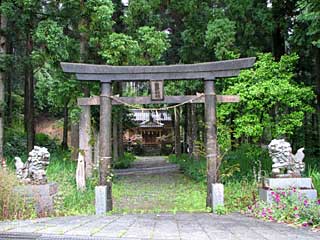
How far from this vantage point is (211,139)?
791 centimetres

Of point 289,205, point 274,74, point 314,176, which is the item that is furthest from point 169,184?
point 289,205

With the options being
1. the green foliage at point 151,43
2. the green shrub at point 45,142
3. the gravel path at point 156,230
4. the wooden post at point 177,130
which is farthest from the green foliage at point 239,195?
the green shrub at point 45,142

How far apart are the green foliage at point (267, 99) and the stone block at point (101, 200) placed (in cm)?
423

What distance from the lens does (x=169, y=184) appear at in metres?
14.1

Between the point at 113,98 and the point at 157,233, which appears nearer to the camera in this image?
the point at 157,233

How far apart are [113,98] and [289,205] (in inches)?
163

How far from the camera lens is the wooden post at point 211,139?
25.8 ft

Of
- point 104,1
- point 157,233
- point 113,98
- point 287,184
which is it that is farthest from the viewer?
point 104,1

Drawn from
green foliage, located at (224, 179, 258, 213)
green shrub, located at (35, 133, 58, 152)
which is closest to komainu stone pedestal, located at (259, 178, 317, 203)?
green foliage, located at (224, 179, 258, 213)

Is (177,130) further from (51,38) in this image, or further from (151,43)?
(51,38)

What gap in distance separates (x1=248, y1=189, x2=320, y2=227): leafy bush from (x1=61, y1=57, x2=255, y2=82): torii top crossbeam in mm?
2735

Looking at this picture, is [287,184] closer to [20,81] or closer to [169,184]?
[169,184]

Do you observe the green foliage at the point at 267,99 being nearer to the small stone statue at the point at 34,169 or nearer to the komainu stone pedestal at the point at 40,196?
the small stone statue at the point at 34,169

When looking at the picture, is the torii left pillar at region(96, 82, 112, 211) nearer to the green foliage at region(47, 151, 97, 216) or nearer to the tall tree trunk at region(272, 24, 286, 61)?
the green foliage at region(47, 151, 97, 216)
